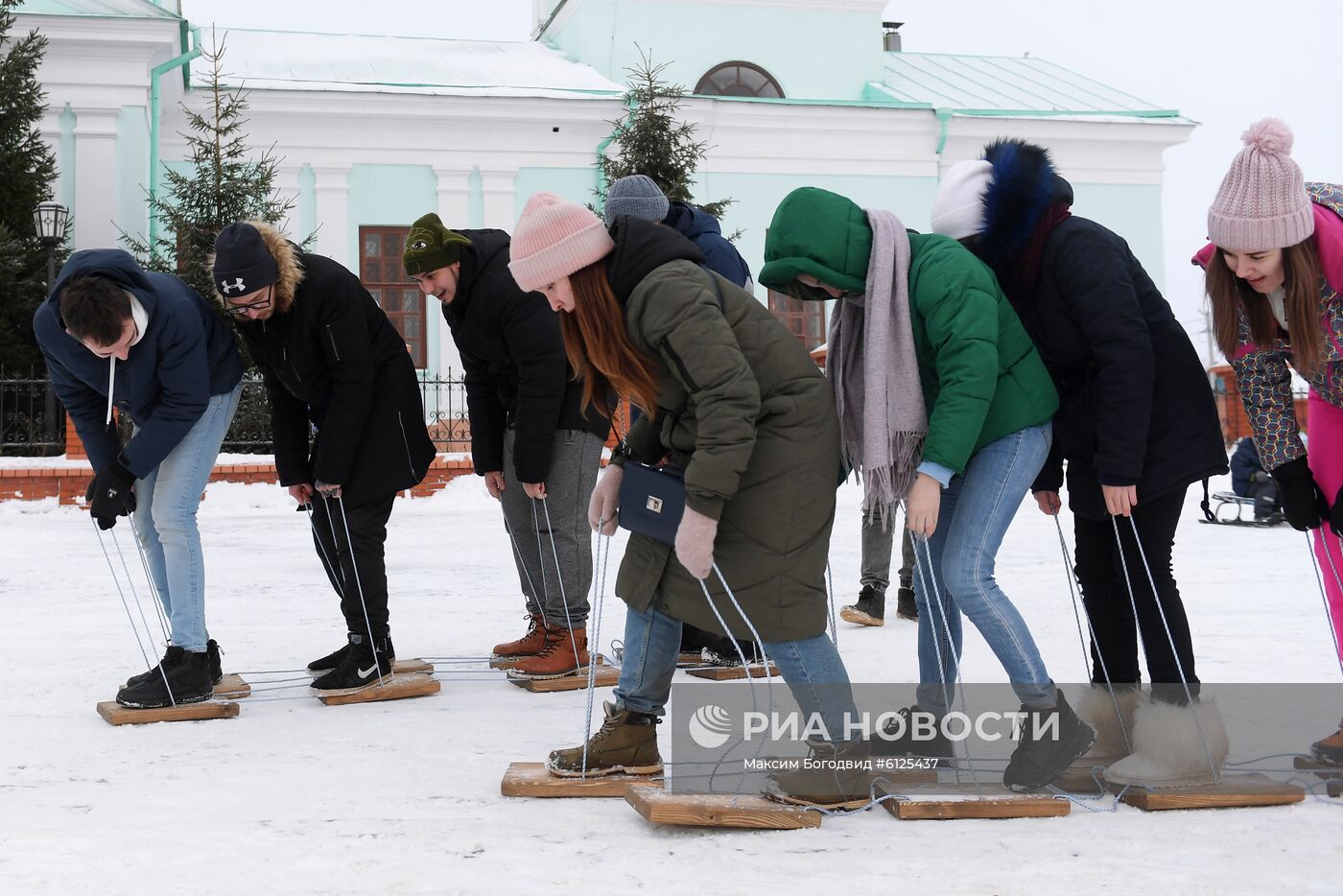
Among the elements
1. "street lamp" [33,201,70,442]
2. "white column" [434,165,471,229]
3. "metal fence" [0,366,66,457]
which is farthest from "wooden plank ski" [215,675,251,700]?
"white column" [434,165,471,229]

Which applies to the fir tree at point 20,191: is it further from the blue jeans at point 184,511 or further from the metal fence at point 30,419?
the blue jeans at point 184,511

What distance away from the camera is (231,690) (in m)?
4.02

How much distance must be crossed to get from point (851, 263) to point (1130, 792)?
4.42ft

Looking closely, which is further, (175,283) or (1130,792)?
(175,283)

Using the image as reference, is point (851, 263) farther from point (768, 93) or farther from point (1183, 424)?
point (768, 93)

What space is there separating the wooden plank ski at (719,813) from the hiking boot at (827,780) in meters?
0.05

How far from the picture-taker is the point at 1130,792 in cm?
276

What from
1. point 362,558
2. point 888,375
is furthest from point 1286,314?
point 362,558

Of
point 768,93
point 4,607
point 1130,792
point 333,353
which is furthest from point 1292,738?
point 768,93

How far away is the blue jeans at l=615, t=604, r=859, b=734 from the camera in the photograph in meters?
2.67

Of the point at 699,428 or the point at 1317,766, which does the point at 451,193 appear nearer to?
the point at 699,428

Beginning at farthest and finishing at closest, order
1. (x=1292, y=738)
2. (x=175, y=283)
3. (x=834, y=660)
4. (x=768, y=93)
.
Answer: (x=768, y=93) → (x=175, y=283) → (x=1292, y=738) → (x=834, y=660)

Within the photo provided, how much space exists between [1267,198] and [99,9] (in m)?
16.0

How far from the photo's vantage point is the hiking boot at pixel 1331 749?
114 inches
